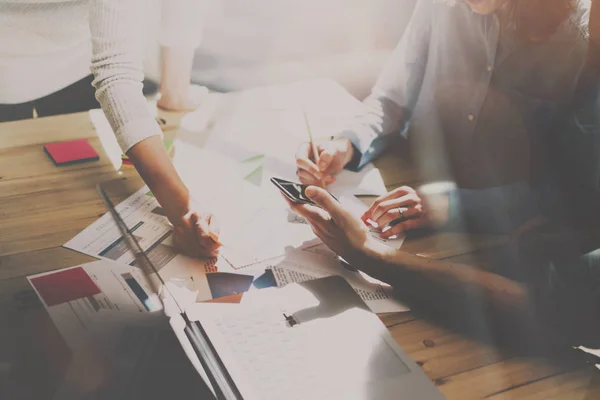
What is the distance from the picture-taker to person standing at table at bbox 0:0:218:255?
88cm

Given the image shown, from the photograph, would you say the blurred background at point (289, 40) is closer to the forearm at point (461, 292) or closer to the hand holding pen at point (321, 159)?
the hand holding pen at point (321, 159)

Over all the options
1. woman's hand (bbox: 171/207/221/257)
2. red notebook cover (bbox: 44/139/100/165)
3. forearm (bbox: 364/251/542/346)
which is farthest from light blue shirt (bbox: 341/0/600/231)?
red notebook cover (bbox: 44/139/100/165)

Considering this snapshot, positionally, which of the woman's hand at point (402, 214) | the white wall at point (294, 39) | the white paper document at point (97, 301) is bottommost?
the woman's hand at point (402, 214)

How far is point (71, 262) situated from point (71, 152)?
0.82 feet

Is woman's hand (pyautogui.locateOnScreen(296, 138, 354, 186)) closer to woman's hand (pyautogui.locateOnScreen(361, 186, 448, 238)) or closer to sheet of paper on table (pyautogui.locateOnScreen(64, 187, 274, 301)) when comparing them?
woman's hand (pyautogui.locateOnScreen(361, 186, 448, 238))

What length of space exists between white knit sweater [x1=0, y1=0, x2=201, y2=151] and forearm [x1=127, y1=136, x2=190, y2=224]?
2 centimetres

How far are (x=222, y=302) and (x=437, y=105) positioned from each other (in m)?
0.59

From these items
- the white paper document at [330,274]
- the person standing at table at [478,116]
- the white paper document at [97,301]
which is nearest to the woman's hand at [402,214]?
the person standing at table at [478,116]

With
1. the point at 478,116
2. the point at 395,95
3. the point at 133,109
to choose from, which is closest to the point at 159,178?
the point at 133,109

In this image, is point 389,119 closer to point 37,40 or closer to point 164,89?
point 164,89

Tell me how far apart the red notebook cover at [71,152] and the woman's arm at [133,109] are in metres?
0.09

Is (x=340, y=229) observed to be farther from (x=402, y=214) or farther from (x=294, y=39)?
(x=294, y=39)

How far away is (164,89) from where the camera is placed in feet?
3.20

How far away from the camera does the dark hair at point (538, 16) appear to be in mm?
940
